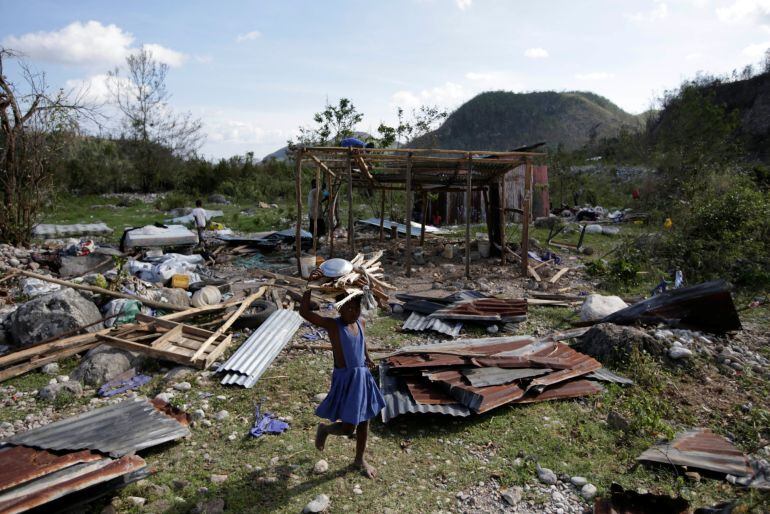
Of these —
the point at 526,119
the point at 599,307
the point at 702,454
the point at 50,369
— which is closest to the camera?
the point at 702,454

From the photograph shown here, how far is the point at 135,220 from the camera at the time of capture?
16578 mm

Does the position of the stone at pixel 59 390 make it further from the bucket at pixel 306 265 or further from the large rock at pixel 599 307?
the large rock at pixel 599 307

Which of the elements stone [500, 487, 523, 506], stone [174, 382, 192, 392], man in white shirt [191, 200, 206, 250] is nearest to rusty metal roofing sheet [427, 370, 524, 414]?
stone [500, 487, 523, 506]

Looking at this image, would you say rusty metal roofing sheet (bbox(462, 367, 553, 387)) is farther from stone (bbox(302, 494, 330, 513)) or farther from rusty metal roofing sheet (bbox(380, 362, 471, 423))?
stone (bbox(302, 494, 330, 513))

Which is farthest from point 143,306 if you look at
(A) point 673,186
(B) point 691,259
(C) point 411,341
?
(A) point 673,186

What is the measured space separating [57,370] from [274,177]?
77.8 ft

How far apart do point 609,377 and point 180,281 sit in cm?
627

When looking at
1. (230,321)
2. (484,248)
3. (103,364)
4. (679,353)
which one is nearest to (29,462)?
(103,364)

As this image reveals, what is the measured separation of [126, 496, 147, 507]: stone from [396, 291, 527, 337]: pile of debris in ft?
12.5

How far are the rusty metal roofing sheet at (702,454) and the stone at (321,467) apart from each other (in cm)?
224

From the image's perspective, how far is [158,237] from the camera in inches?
406

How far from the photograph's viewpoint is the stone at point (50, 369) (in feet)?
15.7

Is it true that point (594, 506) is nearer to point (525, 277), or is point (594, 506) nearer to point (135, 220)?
point (525, 277)

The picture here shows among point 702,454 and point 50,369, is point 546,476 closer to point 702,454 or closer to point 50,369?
point 702,454
